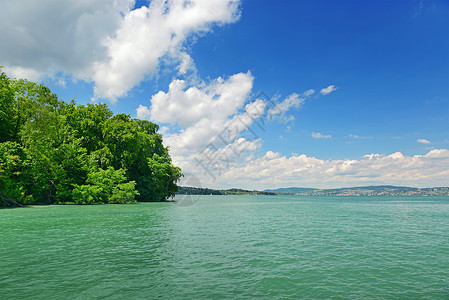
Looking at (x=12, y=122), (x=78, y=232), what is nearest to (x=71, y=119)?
(x=12, y=122)

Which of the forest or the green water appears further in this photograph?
the forest

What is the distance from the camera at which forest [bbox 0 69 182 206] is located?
44906 mm

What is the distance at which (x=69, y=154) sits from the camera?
53.7 metres

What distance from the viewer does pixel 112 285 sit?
9102 mm

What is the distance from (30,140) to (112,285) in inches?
1849

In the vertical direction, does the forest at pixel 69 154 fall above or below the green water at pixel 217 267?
above

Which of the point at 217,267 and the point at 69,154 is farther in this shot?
the point at 69,154

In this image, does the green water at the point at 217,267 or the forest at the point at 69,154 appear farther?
the forest at the point at 69,154

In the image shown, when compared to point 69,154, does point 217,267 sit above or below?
below

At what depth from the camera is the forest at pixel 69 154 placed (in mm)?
44906

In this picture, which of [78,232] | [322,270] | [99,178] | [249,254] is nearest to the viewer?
[322,270]

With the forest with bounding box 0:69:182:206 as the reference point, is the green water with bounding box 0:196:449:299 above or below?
below

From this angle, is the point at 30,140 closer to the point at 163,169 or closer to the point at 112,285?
the point at 163,169

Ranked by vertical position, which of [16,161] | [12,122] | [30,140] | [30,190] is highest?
[12,122]
